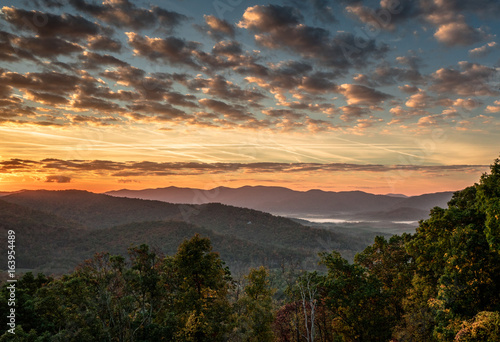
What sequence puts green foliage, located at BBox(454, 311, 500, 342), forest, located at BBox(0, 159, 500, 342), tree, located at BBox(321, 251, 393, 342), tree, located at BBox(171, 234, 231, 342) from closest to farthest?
green foliage, located at BBox(454, 311, 500, 342), forest, located at BBox(0, 159, 500, 342), tree, located at BBox(171, 234, 231, 342), tree, located at BBox(321, 251, 393, 342)

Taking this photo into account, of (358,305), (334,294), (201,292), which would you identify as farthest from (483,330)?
(201,292)

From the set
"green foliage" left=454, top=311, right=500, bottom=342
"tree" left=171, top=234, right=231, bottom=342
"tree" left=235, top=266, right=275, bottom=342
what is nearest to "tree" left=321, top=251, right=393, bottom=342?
"tree" left=235, top=266, right=275, bottom=342

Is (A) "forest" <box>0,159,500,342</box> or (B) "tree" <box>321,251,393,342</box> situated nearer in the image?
(A) "forest" <box>0,159,500,342</box>

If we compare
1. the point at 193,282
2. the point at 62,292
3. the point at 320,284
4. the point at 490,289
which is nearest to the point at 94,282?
the point at 62,292

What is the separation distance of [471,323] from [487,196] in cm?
771

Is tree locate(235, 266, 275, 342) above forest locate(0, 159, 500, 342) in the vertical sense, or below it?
below

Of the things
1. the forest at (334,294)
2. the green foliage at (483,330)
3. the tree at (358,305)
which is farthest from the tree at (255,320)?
the green foliage at (483,330)

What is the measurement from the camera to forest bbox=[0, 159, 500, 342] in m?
18.6

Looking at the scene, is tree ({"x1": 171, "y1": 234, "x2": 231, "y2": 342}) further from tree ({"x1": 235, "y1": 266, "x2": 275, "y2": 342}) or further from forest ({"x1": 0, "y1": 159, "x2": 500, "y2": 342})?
tree ({"x1": 235, "y1": 266, "x2": 275, "y2": 342})

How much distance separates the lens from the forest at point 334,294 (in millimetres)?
18641

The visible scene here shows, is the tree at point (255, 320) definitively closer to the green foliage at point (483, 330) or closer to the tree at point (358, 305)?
the tree at point (358, 305)

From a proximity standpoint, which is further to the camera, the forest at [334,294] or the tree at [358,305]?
the tree at [358,305]

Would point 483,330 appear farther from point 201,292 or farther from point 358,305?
point 201,292

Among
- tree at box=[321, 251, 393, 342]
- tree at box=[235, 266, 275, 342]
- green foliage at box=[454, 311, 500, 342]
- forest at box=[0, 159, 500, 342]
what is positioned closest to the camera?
green foliage at box=[454, 311, 500, 342]
